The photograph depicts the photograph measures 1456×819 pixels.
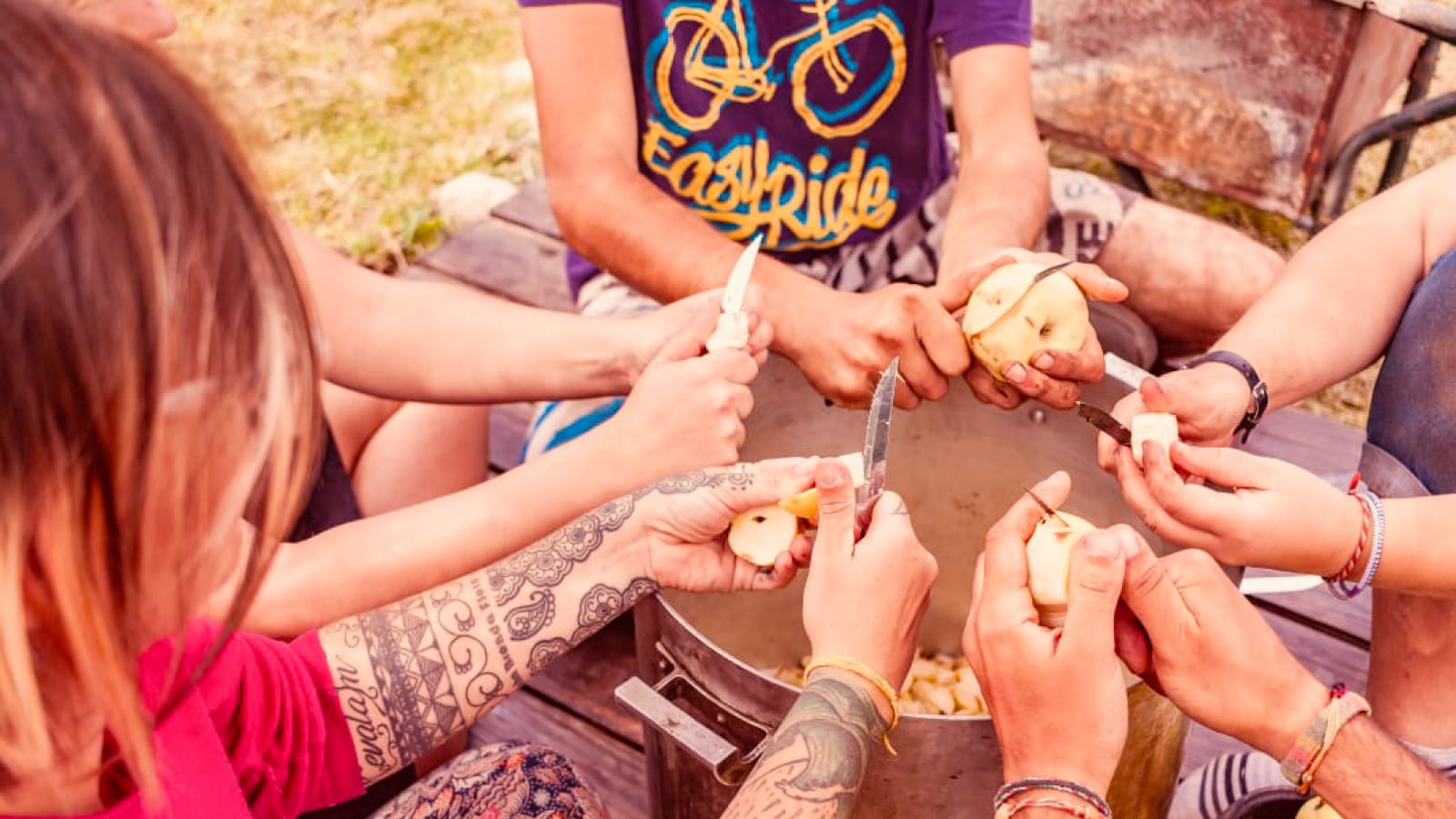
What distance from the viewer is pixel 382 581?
137 centimetres

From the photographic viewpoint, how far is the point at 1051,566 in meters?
1.05

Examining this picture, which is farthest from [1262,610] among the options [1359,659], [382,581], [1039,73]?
[1039,73]

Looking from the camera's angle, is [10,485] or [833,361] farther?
[833,361]

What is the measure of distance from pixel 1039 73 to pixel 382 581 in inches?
89.2

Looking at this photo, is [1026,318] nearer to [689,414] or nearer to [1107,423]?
[1107,423]

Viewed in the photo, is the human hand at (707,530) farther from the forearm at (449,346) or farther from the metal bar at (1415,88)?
the metal bar at (1415,88)

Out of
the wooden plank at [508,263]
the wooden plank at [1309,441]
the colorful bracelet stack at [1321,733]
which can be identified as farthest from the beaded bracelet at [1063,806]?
the wooden plank at [508,263]

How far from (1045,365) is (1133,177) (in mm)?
2071

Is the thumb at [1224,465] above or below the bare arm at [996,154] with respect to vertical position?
below

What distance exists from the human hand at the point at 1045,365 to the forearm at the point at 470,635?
0.48 m

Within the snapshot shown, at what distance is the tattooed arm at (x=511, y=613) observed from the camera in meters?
1.22

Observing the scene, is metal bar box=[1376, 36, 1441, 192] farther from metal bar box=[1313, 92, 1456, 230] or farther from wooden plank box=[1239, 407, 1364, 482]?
wooden plank box=[1239, 407, 1364, 482]

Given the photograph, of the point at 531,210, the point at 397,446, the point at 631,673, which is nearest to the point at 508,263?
the point at 531,210

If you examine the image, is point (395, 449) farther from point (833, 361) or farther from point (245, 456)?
point (245, 456)
